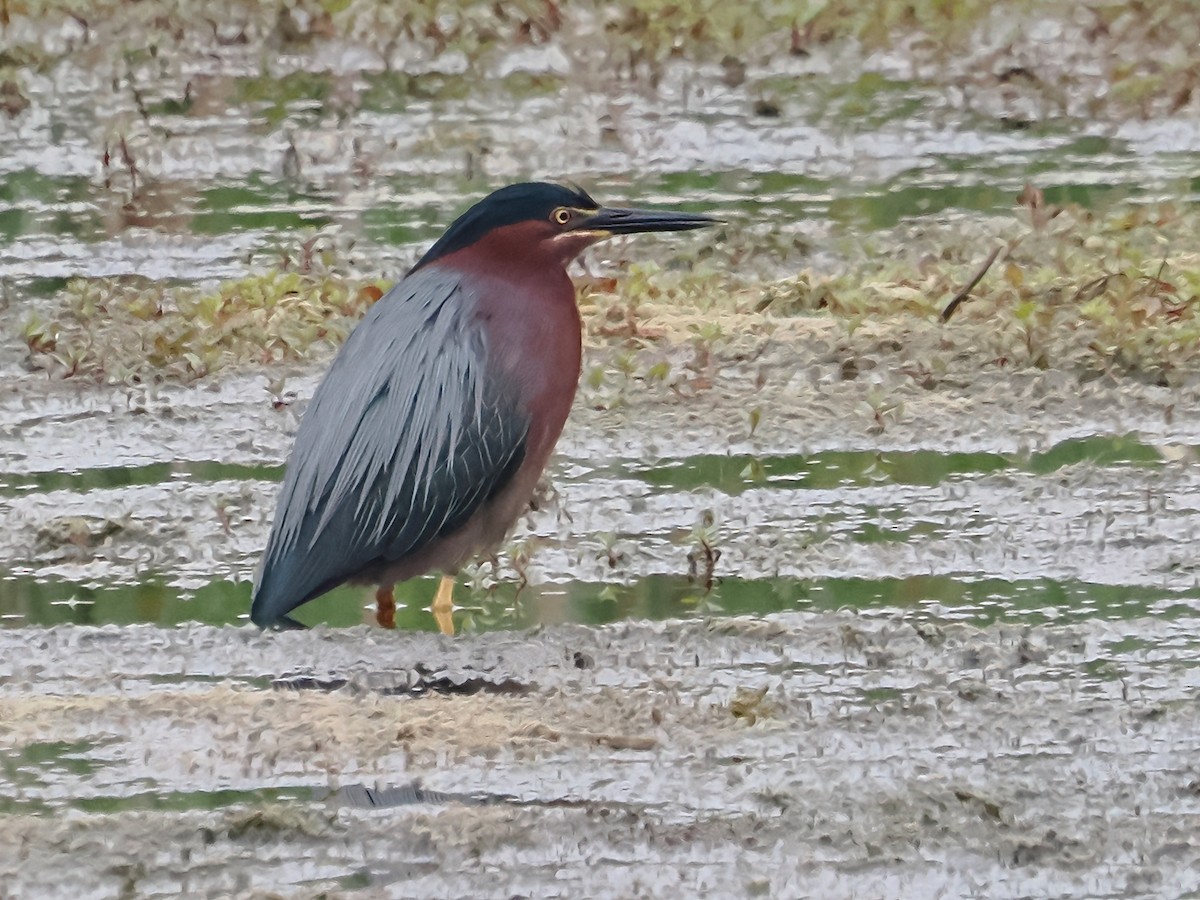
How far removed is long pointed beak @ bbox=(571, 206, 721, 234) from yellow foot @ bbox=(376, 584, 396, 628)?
0.92 meters

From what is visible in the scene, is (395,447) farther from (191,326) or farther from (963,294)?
(963,294)

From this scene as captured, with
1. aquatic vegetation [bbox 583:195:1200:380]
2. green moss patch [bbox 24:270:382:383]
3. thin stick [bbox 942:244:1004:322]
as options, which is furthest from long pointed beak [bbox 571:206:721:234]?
green moss patch [bbox 24:270:382:383]

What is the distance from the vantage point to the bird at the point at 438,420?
215 inches

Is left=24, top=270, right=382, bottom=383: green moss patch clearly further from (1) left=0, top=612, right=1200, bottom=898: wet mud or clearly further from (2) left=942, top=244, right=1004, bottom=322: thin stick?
(1) left=0, top=612, right=1200, bottom=898: wet mud

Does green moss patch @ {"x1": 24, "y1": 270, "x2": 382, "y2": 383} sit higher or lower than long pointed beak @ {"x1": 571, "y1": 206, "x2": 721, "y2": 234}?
lower

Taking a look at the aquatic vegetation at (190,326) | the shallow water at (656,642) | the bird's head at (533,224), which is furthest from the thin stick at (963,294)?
the bird's head at (533,224)

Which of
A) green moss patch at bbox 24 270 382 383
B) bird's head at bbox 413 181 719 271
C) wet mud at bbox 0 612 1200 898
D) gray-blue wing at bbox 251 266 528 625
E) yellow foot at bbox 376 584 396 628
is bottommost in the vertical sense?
wet mud at bbox 0 612 1200 898

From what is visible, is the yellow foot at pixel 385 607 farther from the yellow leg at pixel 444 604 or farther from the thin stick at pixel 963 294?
the thin stick at pixel 963 294

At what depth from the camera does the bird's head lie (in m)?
5.78

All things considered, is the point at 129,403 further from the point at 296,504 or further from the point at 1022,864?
the point at 1022,864

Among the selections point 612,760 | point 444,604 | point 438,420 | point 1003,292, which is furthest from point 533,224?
point 1003,292

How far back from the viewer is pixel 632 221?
6.02 metres

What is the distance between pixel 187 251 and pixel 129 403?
2.06 meters

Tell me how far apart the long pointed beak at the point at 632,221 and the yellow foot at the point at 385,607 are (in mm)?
917
